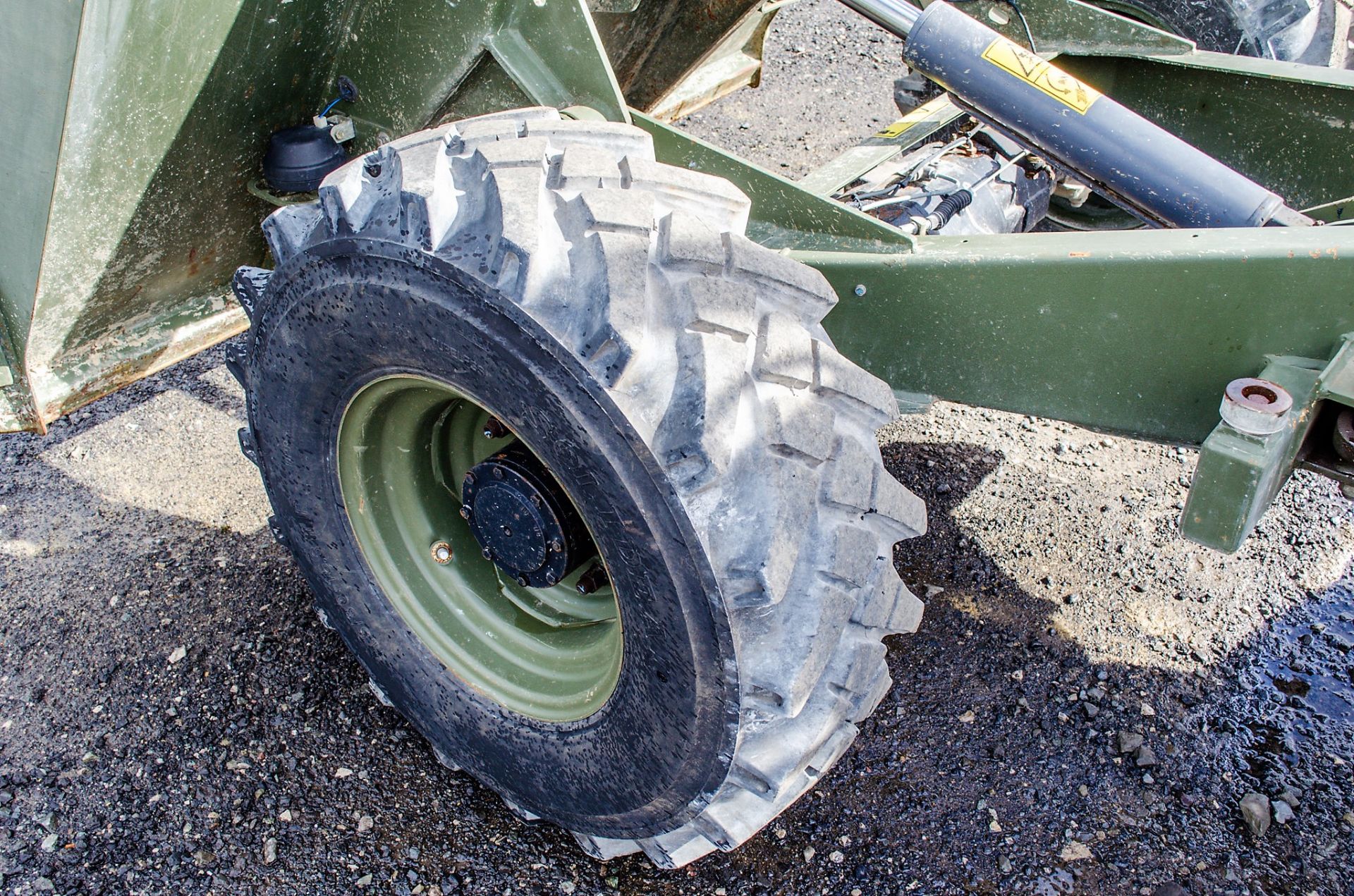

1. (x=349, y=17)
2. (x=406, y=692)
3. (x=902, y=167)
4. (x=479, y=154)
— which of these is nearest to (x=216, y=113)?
(x=349, y=17)

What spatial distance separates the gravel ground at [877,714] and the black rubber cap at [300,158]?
1064mm

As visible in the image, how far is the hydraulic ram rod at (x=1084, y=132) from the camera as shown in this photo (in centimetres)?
228

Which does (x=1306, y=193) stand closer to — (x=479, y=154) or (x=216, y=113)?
(x=479, y=154)

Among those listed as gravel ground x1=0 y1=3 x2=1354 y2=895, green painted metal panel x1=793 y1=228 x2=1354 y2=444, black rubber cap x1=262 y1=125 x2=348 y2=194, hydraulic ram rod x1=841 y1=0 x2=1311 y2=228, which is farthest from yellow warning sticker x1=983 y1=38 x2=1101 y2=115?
black rubber cap x1=262 y1=125 x2=348 y2=194

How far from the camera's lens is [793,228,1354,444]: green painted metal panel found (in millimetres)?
1920

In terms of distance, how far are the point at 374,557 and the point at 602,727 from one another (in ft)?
2.13

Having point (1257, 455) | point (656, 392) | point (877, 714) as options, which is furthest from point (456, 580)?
point (1257, 455)

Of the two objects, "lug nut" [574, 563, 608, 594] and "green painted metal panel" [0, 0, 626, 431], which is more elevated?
"green painted metal panel" [0, 0, 626, 431]

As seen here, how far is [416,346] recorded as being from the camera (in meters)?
1.88

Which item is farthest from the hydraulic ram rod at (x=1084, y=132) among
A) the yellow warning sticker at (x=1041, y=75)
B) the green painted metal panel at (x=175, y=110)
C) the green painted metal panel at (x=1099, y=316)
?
the green painted metal panel at (x=175, y=110)

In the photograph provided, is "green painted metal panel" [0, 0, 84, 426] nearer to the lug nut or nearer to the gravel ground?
the gravel ground

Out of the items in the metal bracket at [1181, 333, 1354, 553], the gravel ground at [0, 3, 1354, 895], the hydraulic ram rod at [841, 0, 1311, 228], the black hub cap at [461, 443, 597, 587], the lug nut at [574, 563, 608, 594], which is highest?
the hydraulic ram rod at [841, 0, 1311, 228]

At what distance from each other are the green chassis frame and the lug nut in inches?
26.4

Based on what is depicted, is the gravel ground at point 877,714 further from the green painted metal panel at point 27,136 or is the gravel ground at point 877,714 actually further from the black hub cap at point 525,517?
the green painted metal panel at point 27,136
